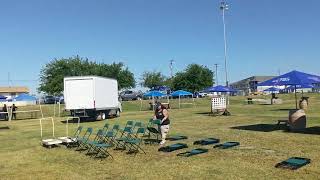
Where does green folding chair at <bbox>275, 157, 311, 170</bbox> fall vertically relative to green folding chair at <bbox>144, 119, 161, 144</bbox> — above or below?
below

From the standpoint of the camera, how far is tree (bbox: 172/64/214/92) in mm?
83125

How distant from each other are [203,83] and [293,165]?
72.0m

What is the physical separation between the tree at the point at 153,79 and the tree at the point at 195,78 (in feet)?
69.3

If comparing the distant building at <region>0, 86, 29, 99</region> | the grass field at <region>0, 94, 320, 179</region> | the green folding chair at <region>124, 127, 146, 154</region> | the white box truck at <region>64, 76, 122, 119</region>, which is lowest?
the grass field at <region>0, 94, 320, 179</region>

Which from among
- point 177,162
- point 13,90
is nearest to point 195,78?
point 13,90

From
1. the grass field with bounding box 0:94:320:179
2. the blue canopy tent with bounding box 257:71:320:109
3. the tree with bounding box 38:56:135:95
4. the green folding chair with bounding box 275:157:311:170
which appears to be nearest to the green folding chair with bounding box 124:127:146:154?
the grass field with bounding box 0:94:320:179

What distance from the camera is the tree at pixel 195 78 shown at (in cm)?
8312

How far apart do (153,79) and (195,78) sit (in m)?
24.2

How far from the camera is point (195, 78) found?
8350 cm

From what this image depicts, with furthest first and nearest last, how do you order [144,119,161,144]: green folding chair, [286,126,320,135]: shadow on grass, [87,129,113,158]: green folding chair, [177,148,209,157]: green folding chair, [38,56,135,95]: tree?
[38,56,135,95]: tree < [286,126,320,135]: shadow on grass < [144,119,161,144]: green folding chair < [87,129,113,158]: green folding chair < [177,148,209,157]: green folding chair

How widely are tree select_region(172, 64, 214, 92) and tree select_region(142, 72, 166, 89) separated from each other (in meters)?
21.1

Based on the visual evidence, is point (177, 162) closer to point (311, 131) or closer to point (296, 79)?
point (311, 131)

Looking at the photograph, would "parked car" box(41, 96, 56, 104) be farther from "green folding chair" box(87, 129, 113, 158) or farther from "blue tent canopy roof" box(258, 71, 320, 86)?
"green folding chair" box(87, 129, 113, 158)

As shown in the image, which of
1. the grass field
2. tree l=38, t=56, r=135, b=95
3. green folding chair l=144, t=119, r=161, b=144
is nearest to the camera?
the grass field
